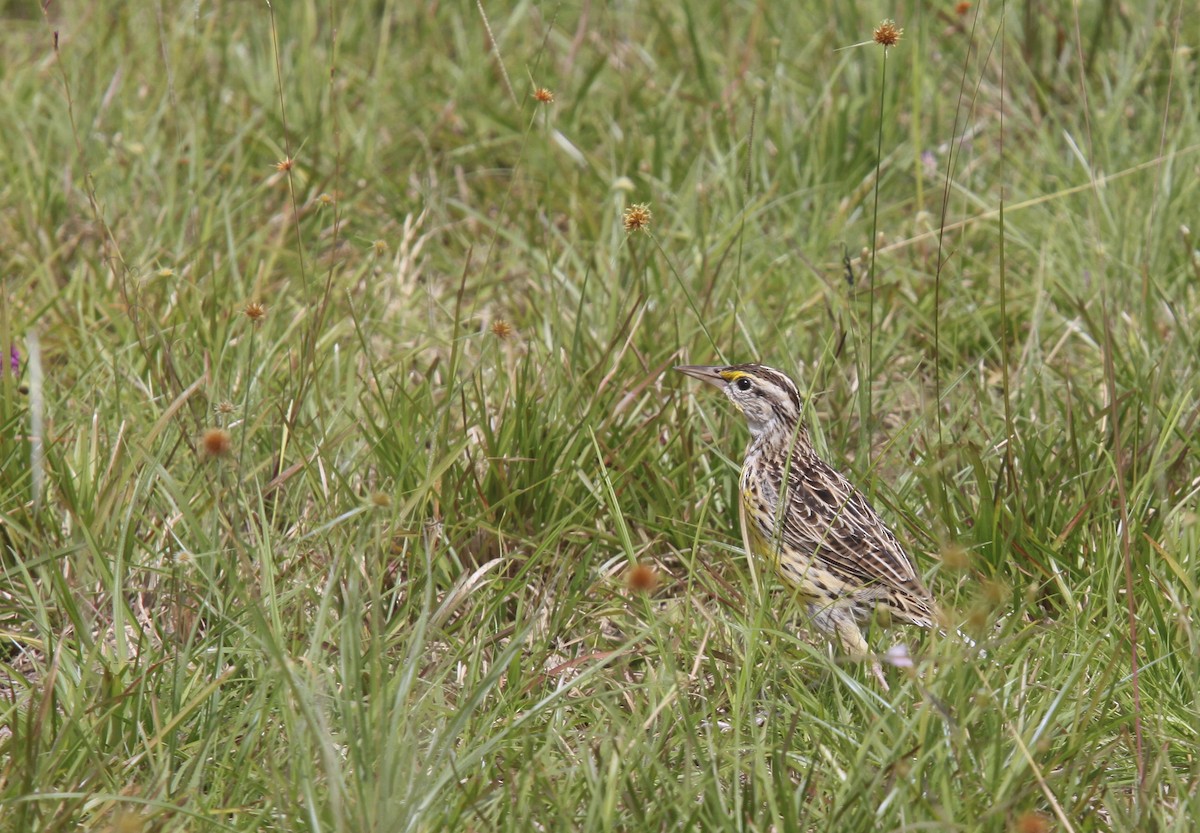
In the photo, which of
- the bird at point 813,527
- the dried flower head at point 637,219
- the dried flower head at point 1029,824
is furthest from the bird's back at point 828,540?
the dried flower head at point 1029,824

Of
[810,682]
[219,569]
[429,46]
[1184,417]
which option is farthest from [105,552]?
[429,46]

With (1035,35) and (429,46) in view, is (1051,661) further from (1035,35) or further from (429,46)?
(429,46)

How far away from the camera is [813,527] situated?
5.11 m

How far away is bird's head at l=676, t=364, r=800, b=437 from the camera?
543cm

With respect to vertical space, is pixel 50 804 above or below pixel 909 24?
below

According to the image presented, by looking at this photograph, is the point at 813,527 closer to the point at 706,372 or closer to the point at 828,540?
the point at 828,540

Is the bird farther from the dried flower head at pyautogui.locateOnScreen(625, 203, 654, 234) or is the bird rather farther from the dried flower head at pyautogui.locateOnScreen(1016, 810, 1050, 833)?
the dried flower head at pyautogui.locateOnScreen(1016, 810, 1050, 833)

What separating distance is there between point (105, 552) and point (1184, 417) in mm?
3638

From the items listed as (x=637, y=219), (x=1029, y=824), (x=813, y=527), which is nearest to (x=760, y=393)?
(x=813, y=527)

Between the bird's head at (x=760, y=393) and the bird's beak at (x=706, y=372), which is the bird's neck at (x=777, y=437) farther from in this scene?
the bird's beak at (x=706, y=372)

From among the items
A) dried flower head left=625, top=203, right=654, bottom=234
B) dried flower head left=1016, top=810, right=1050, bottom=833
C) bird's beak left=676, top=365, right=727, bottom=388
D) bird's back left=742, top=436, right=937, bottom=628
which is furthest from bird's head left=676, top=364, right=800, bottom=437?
dried flower head left=1016, top=810, right=1050, bottom=833

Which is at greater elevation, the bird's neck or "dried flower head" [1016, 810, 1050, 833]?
"dried flower head" [1016, 810, 1050, 833]

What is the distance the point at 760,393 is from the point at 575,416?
644 millimetres

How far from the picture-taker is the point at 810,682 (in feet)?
15.1
